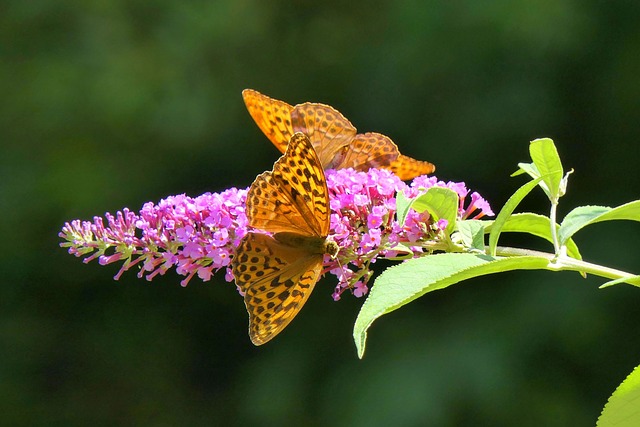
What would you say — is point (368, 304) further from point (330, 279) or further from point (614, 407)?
point (330, 279)

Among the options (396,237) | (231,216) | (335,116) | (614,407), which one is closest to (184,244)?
(231,216)

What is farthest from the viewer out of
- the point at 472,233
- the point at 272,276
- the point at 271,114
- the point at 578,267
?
the point at 271,114

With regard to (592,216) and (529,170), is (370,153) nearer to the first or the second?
(529,170)

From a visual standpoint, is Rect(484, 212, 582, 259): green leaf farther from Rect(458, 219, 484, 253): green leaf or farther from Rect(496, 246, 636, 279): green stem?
Rect(496, 246, 636, 279): green stem

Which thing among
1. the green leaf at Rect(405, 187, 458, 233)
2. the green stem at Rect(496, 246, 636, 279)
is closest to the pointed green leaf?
the green leaf at Rect(405, 187, 458, 233)

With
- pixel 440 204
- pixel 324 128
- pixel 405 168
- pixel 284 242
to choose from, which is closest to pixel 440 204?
pixel 440 204

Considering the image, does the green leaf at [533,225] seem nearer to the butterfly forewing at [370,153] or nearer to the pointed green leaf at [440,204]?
the pointed green leaf at [440,204]
